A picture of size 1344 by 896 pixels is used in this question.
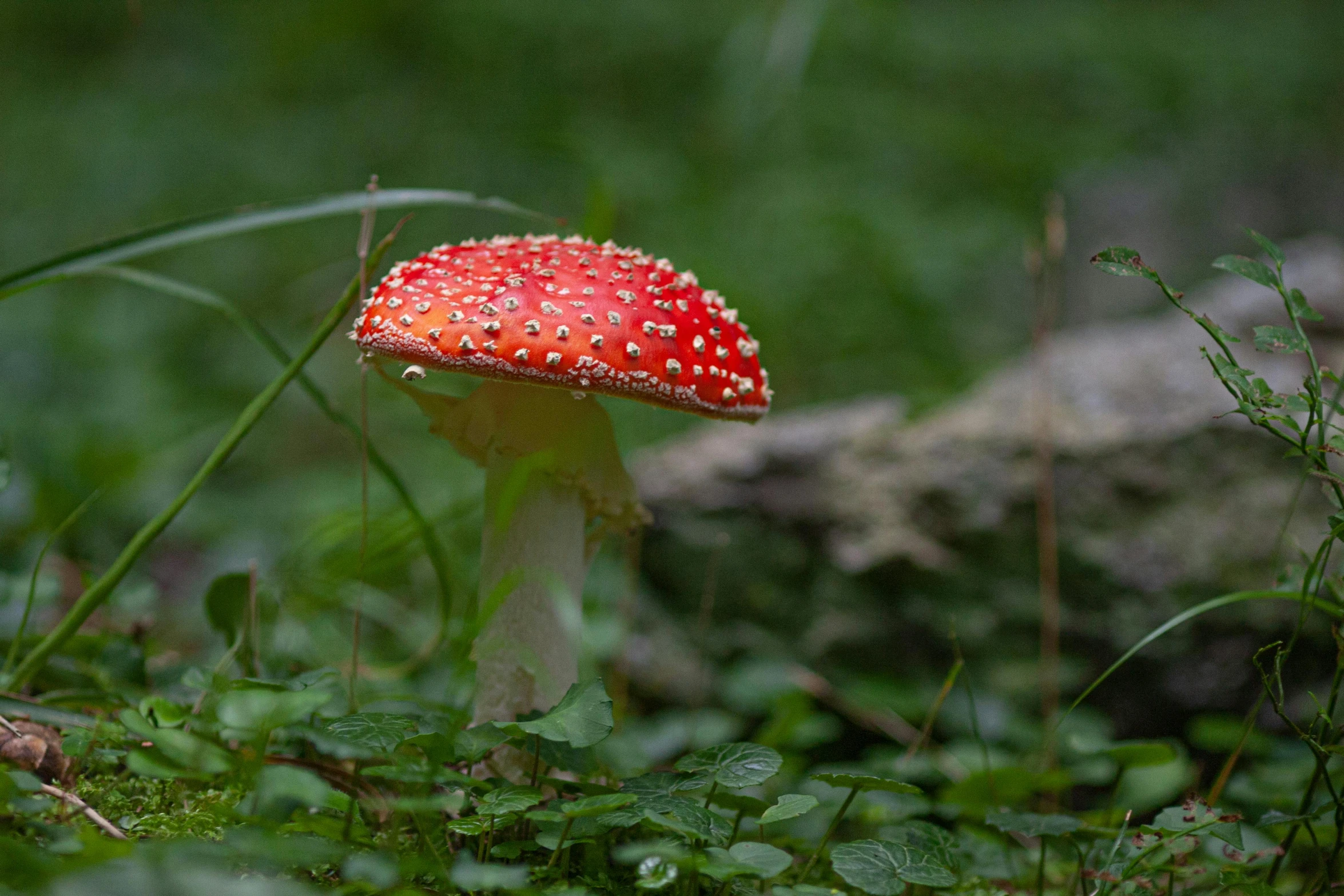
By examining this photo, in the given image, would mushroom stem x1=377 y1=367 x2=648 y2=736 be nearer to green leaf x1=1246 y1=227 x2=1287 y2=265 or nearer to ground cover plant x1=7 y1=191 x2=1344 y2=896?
ground cover plant x1=7 y1=191 x2=1344 y2=896

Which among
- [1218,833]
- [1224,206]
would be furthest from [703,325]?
[1224,206]

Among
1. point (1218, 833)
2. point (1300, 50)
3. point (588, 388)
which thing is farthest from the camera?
point (1300, 50)

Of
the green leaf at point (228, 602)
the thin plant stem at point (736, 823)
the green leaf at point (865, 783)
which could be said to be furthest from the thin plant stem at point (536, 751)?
the green leaf at point (228, 602)

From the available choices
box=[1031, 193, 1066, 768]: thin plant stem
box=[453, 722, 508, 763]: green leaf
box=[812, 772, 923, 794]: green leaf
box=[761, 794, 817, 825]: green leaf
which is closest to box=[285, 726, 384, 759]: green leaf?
box=[453, 722, 508, 763]: green leaf

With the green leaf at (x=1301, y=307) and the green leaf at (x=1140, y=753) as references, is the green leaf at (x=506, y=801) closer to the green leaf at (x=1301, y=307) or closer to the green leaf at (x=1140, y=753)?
the green leaf at (x=1140, y=753)

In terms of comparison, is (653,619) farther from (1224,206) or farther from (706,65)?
(1224,206)

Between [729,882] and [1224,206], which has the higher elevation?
[1224,206]

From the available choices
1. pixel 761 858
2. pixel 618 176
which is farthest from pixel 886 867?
pixel 618 176
